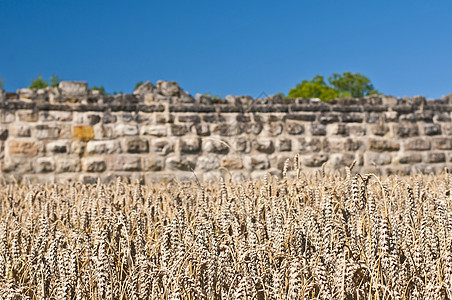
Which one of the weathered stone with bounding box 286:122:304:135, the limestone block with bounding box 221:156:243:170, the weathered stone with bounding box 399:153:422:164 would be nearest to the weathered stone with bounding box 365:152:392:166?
the weathered stone with bounding box 399:153:422:164

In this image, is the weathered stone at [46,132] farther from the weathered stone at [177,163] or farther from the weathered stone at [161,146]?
the weathered stone at [177,163]

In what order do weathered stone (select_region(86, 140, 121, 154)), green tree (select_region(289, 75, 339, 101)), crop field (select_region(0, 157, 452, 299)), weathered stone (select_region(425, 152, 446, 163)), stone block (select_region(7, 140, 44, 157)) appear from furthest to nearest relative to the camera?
1. green tree (select_region(289, 75, 339, 101))
2. weathered stone (select_region(425, 152, 446, 163))
3. weathered stone (select_region(86, 140, 121, 154))
4. stone block (select_region(7, 140, 44, 157))
5. crop field (select_region(0, 157, 452, 299))

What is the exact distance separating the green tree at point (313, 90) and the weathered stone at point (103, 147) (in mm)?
26011

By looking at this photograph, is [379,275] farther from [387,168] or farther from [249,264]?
[387,168]

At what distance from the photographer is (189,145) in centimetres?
690

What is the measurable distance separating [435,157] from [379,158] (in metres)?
1.01

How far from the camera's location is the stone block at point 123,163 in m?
6.70

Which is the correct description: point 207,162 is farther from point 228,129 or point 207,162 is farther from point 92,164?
point 92,164

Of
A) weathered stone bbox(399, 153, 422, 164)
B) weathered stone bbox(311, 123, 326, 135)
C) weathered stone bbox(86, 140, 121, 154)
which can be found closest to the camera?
weathered stone bbox(86, 140, 121, 154)

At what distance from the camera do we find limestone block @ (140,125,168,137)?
6852 mm

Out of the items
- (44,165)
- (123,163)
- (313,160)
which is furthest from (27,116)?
(313,160)

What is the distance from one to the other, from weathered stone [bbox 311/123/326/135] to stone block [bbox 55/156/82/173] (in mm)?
3504

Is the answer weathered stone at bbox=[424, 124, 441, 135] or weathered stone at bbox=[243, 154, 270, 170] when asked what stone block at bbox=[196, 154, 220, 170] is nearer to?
weathered stone at bbox=[243, 154, 270, 170]

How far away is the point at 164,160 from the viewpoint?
22.4 feet
